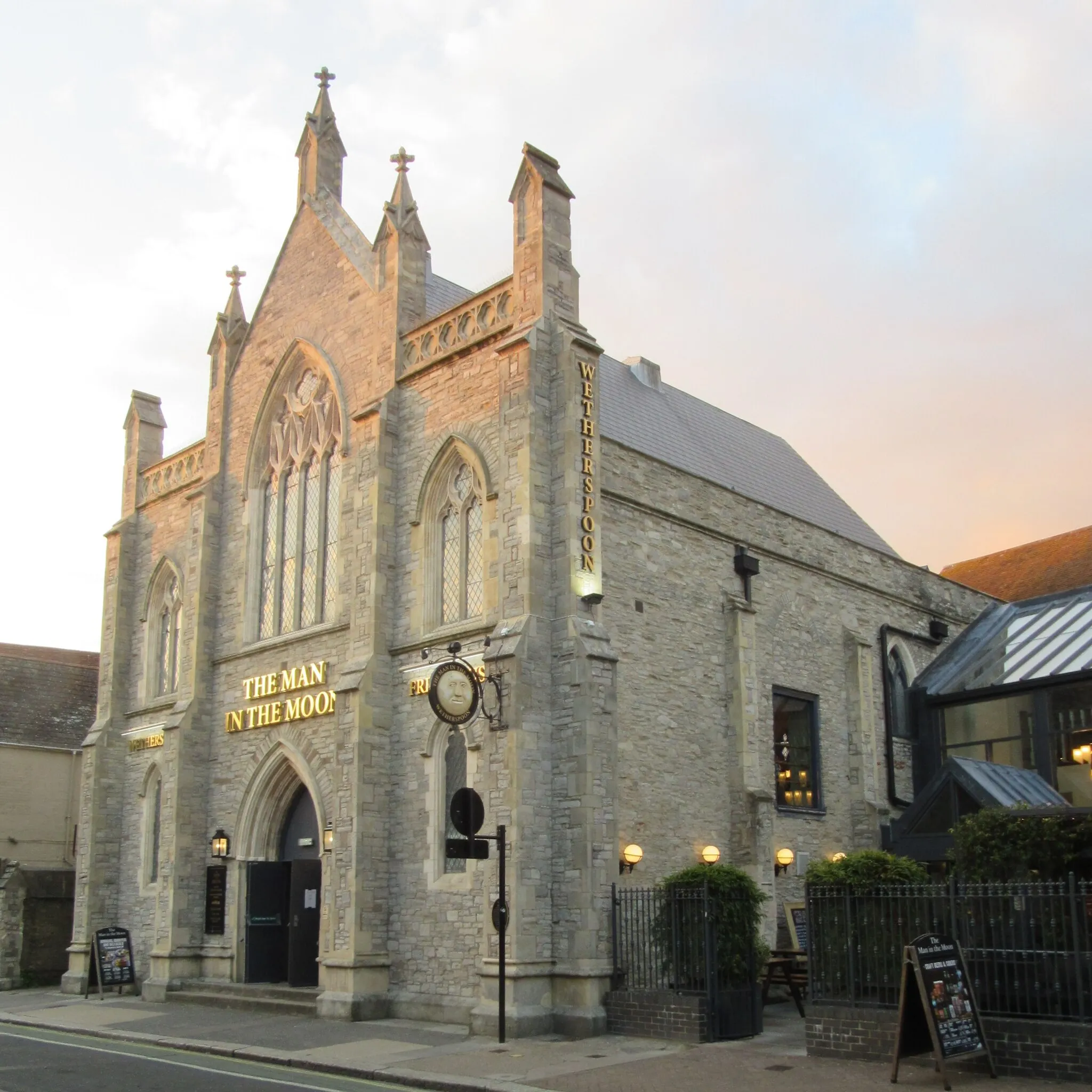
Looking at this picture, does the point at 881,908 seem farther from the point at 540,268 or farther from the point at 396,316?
the point at 396,316

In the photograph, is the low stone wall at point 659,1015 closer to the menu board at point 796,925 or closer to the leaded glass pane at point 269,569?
the menu board at point 796,925

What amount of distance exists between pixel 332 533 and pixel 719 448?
9.82 m

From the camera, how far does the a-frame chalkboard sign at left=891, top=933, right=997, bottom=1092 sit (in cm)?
1252

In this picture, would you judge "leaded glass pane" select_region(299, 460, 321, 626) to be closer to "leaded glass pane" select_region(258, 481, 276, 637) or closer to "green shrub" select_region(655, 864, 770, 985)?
"leaded glass pane" select_region(258, 481, 276, 637)

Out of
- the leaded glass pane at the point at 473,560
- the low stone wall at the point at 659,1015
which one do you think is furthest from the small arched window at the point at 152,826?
the low stone wall at the point at 659,1015

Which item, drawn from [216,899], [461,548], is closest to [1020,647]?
[461,548]

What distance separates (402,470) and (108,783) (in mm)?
11375

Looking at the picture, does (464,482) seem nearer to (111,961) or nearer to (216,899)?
(216,899)

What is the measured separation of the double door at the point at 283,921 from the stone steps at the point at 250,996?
0.35m

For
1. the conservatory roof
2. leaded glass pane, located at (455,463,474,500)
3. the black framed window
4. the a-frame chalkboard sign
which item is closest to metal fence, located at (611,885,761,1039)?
the a-frame chalkboard sign

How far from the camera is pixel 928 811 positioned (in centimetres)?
2083

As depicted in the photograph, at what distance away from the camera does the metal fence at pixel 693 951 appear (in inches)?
643

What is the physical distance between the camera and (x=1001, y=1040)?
42.6ft

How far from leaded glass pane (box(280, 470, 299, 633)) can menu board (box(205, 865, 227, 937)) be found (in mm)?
4753
